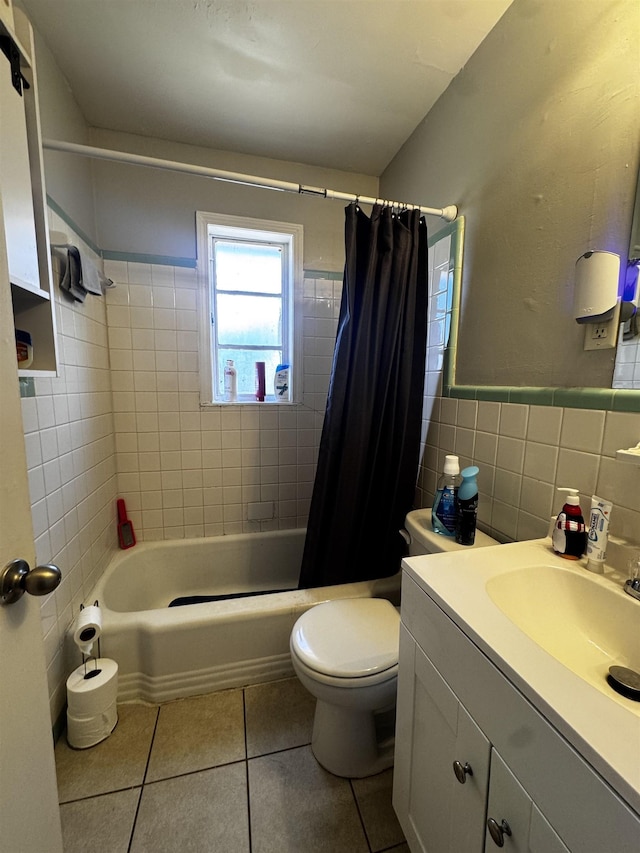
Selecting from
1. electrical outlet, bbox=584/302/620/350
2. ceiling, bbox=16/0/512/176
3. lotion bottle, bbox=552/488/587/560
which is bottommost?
lotion bottle, bbox=552/488/587/560

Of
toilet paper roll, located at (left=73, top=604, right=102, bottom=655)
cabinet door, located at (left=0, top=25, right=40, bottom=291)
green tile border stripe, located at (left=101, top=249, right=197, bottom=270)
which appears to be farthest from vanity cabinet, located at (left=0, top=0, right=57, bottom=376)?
green tile border stripe, located at (left=101, top=249, right=197, bottom=270)

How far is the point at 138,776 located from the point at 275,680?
0.54 meters

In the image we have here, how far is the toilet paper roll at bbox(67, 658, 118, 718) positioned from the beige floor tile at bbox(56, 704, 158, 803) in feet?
0.39

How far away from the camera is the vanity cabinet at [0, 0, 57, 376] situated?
2.39ft

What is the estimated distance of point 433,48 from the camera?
1.26m

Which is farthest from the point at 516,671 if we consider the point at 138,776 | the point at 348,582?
the point at 138,776

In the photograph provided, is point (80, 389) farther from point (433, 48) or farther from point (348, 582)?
point (433, 48)

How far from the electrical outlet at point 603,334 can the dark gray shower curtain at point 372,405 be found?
2.23 ft

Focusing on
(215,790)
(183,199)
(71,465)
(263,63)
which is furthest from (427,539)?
(183,199)

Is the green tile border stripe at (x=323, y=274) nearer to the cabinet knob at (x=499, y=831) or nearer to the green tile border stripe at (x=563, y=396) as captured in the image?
the green tile border stripe at (x=563, y=396)

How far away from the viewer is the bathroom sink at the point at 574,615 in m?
0.68

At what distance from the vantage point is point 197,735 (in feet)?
4.11

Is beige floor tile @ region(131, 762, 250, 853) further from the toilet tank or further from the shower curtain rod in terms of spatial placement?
the shower curtain rod

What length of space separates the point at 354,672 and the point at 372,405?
94cm
